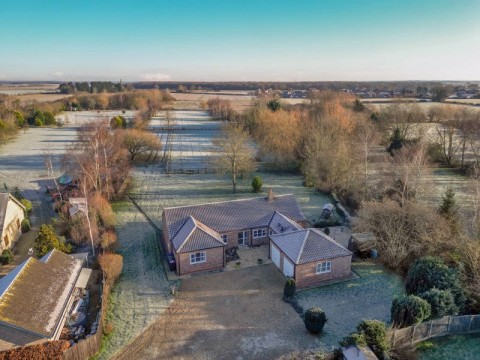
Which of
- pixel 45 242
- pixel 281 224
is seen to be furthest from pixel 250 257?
pixel 45 242

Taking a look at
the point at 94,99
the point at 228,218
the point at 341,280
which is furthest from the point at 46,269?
the point at 94,99

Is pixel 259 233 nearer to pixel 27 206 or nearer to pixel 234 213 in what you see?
pixel 234 213

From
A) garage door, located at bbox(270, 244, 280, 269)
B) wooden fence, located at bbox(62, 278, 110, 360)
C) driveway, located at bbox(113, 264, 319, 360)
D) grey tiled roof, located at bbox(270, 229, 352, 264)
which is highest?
grey tiled roof, located at bbox(270, 229, 352, 264)

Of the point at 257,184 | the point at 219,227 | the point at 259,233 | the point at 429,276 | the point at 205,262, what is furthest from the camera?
the point at 257,184

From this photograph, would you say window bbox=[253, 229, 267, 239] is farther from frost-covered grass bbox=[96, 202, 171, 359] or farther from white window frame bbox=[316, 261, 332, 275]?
frost-covered grass bbox=[96, 202, 171, 359]

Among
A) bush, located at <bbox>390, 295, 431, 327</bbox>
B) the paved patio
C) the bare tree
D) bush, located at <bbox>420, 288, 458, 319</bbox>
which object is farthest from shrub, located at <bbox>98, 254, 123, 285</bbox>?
the bare tree

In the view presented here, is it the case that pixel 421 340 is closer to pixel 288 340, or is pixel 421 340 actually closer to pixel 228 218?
pixel 288 340

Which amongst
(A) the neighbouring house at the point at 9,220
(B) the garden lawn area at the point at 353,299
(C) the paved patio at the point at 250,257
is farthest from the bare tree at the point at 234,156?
(A) the neighbouring house at the point at 9,220
